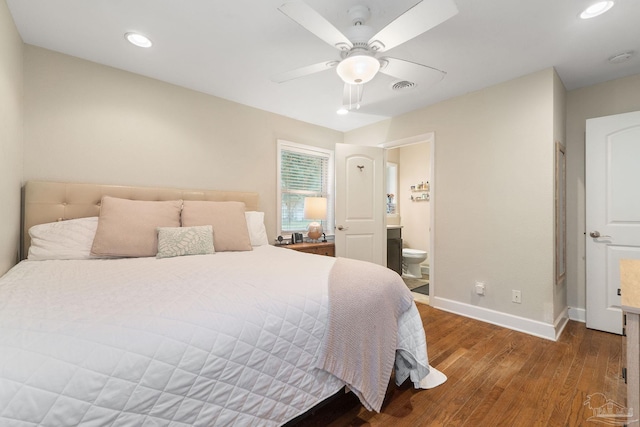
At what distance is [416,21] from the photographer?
1.35 meters

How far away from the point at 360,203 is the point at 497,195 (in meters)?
1.59

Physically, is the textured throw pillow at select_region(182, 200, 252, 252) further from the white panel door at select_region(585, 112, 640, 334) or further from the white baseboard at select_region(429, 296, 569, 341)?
the white panel door at select_region(585, 112, 640, 334)

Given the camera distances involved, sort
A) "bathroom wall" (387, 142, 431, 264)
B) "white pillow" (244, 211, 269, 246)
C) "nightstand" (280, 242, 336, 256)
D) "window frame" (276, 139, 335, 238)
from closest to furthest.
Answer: "white pillow" (244, 211, 269, 246) < "nightstand" (280, 242, 336, 256) < "window frame" (276, 139, 335, 238) < "bathroom wall" (387, 142, 431, 264)

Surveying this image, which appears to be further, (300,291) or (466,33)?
(466,33)

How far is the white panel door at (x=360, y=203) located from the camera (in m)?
3.62

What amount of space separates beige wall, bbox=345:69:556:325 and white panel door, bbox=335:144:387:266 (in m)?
0.80

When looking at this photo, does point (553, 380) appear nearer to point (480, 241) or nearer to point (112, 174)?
point (480, 241)

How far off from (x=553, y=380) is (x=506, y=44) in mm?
Answer: 2415

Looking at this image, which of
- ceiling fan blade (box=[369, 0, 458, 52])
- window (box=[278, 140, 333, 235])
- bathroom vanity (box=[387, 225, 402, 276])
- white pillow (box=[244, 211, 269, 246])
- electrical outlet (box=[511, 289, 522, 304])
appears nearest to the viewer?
ceiling fan blade (box=[369, 0, 458, 52])

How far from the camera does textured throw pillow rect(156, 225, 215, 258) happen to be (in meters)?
2.06

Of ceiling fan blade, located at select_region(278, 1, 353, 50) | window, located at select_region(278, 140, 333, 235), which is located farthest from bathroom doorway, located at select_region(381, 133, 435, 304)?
ceiling fan blade, located at select_region(278, 1, 353, 50)

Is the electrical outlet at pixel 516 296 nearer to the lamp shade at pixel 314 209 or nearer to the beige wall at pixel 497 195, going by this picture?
the beige wall at pixel 497 195

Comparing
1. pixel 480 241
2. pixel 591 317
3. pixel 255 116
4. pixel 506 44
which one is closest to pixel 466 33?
pixel 506 44

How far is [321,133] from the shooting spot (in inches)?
163
